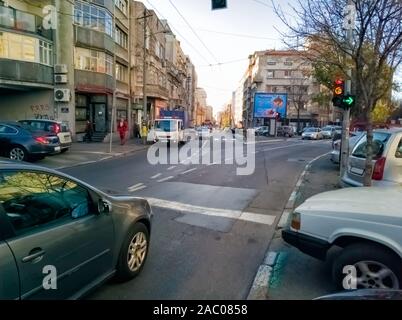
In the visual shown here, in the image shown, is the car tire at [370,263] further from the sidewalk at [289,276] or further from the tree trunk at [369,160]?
the tree trunk at [369,160]

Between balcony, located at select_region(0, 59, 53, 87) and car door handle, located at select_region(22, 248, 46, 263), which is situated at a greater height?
balcony, located at select_region(0, 59, 53, 87)

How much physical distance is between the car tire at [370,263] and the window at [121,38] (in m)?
29.0

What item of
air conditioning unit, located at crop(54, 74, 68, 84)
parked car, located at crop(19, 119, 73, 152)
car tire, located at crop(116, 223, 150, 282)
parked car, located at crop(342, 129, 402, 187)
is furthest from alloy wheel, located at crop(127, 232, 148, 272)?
air conditioning unit, located at crop(54, 74, 68, 84)

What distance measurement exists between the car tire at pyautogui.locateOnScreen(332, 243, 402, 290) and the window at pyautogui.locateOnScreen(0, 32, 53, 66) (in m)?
21.6

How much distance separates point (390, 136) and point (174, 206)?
4.51 m

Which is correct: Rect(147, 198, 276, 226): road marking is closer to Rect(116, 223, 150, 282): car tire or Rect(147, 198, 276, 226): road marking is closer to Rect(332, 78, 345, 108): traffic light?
Rect(116, 223, 150, 282): car tire

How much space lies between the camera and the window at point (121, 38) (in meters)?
29.2

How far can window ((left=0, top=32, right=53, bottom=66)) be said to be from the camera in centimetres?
1965

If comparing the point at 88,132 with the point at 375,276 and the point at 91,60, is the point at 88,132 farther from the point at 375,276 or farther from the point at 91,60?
the point at 375,276

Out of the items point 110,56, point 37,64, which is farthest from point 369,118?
point 110,56

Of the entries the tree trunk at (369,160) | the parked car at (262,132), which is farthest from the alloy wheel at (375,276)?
the parked car at (262,132)

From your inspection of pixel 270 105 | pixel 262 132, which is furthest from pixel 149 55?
pixel 270 105

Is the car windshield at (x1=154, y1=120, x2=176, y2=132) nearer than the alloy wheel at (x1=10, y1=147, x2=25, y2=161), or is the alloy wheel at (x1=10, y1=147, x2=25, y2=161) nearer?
the alloy wheel at (x1=10, y1=147, x2=25, y2=161)

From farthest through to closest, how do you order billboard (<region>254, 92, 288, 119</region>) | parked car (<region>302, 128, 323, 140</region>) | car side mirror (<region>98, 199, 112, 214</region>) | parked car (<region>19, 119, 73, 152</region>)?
billboard (<region>254, 92, 288, 119</region>) → parked car (<region>302, 128, 323, 140</region>) → parked car (<region>19, 119, 73, 152</region>) → car side mirror (<region>98, 199, 112, 214</region>)
